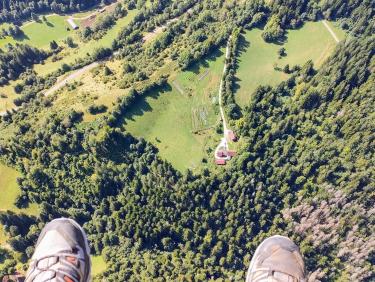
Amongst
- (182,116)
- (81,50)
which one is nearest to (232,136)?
(182,116)

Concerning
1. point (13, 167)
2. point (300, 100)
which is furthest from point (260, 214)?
point (13, 167)

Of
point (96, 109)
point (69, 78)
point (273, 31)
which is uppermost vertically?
point (273, 31)

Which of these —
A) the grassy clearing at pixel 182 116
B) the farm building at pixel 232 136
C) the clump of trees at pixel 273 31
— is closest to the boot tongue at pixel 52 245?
the grassy clearing at pixel 182 116

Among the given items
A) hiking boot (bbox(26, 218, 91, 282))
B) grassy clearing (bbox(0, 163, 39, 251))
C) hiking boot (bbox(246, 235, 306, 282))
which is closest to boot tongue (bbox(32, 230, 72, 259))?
hiking boot (bbox(26, 218, 91, 282))

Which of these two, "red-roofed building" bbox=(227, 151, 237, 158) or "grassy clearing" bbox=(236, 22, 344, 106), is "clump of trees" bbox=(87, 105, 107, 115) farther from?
"grassy clearing" bbox=(236, 22, 344, 106)

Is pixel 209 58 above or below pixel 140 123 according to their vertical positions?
above

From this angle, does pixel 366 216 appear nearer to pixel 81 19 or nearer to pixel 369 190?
pixel 369 190

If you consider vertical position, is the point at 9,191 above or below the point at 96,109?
below

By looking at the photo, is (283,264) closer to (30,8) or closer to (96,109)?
(96,109)
